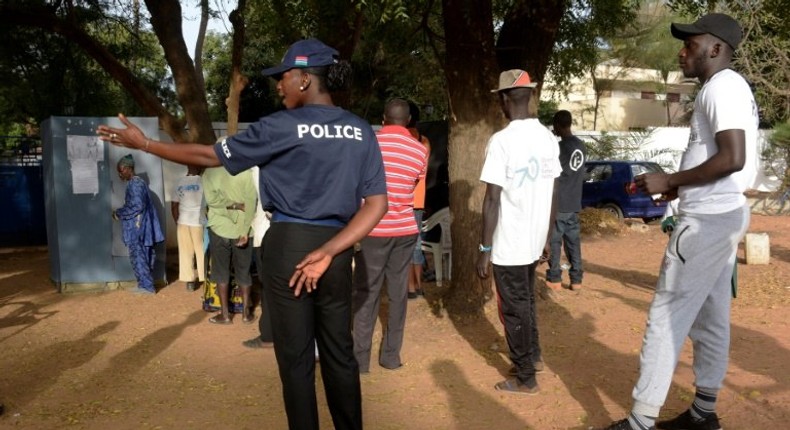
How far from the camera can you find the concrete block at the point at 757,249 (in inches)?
360

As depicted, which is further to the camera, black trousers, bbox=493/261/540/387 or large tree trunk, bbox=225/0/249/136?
large tree trunk, bbox=225/0/249/136

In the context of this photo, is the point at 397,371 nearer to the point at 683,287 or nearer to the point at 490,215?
the point at 490,215

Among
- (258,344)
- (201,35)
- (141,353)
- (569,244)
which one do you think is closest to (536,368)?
(258,344)

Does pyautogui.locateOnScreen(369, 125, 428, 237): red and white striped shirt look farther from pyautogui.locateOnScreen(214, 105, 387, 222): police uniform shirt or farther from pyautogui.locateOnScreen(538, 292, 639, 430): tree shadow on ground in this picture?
pyautogui.locateOnScreen(214, 105, 387, 222): police uniform shirt

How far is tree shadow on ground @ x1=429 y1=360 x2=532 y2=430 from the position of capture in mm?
4081

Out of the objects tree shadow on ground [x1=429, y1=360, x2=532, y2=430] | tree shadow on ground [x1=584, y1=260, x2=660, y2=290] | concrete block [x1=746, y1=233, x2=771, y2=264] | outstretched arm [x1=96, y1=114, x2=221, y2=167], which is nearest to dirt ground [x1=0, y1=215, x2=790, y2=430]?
tree shadow on ground [x1=429, y1=360, x2=532, y2=430]

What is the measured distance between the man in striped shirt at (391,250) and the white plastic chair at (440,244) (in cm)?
301

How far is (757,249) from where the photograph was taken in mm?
9180

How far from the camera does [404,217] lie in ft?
16.0

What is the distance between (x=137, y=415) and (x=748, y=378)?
397 centimetres

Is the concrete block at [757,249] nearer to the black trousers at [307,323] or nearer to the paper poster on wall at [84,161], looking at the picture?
Result: the black trousers at [307,323]

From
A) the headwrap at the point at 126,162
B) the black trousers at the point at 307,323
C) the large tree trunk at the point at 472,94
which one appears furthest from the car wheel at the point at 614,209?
the black trousers at the point at 307,323

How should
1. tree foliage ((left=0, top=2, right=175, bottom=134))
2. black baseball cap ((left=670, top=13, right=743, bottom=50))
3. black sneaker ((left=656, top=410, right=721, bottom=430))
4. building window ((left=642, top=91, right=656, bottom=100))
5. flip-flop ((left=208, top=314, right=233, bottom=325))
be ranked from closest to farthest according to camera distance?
black baseball cap ((left=670, top=13, right=743, bottom=50)) → black sneaker ((left=656, top=410, right=721, bottom=430)) → flip-flop ((left=208, top=314, right=233, bottom=325)) → tree foliage ((left=0, top=2, right=175, bottom=134)) → building window ((left=642, top=91, right=656, bottom=100))

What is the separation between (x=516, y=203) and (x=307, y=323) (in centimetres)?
176
